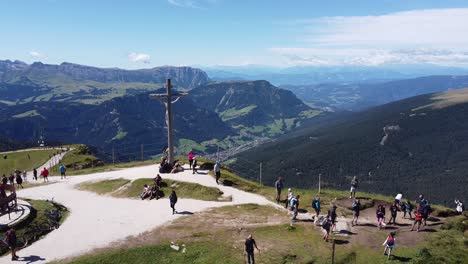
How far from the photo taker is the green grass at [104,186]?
4916 centimetres

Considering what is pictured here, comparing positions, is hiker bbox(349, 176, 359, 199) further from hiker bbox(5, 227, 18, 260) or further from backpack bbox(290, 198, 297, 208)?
hiker bbox(5, 227, 18, 260)

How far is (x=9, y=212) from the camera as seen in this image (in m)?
35.9

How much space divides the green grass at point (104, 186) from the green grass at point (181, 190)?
221 cm

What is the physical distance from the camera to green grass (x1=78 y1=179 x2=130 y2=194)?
49.2 meters

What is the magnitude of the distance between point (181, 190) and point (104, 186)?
39.0 ft

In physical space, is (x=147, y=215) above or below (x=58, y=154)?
above

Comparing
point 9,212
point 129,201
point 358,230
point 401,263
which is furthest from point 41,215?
point 401,263

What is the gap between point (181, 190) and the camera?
149 feet

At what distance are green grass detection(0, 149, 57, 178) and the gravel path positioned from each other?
183 ft

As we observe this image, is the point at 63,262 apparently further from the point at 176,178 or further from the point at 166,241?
the point at 176,178

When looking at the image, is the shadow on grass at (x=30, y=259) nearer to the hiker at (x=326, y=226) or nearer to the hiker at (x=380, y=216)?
the hiker at (x=326, y=226)

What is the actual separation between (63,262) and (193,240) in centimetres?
962

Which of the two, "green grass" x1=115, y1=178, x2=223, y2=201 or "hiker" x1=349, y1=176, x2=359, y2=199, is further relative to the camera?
"green grass" x1=115, y1=178, x2=223, y2=201

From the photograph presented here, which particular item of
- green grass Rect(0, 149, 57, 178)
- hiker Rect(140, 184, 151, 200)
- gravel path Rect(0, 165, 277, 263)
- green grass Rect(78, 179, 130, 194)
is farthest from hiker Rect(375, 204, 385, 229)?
green grass Rect(0, 149, 57, 178)
